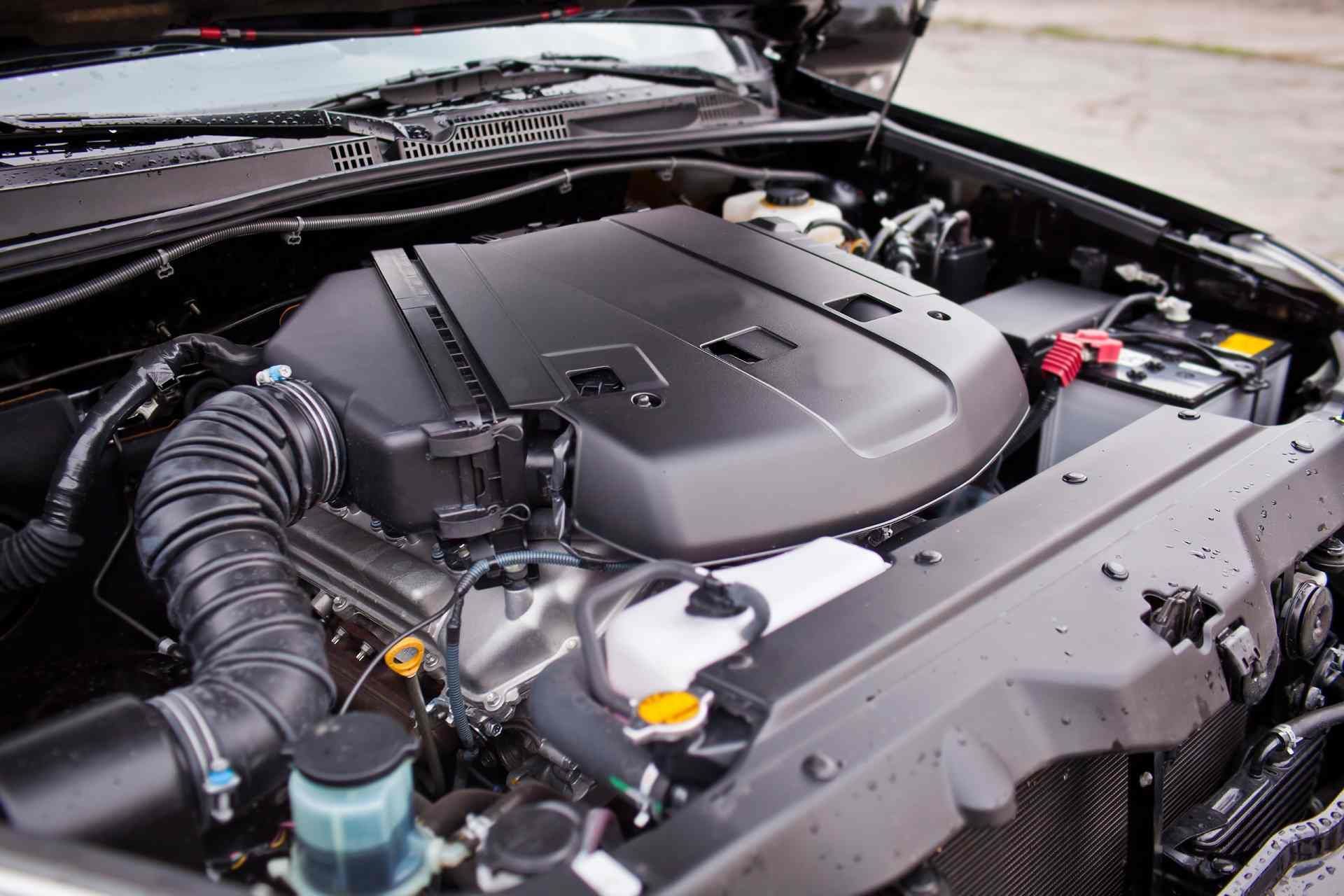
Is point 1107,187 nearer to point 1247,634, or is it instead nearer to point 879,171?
point 879,171

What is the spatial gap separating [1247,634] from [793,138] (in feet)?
4.59

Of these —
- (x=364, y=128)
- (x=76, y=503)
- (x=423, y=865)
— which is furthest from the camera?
(x=364, y=128)

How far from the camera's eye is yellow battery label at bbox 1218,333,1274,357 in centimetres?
193

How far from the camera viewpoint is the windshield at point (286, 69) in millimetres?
1670

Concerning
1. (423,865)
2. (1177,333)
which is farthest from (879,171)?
(423,865)

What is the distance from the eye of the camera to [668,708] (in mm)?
985

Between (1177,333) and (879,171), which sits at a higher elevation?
(879,171)

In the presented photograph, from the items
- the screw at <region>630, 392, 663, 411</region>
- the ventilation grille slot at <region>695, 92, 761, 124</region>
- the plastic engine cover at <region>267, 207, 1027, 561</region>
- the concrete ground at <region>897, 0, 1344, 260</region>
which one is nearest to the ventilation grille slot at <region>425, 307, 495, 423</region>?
the plastic engine cover at <region>267, 207, 1027, 561</region>

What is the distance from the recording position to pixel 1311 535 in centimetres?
144

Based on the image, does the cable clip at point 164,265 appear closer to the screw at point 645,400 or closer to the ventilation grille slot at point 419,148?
the ventilation grille slot at point 419,148

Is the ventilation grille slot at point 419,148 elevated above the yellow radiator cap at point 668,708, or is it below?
above

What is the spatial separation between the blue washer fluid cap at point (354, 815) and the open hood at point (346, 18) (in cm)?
101

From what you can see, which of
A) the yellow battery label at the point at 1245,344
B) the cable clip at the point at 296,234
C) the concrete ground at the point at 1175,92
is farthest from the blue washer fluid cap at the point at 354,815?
the concrete ground at the point at 1175,92

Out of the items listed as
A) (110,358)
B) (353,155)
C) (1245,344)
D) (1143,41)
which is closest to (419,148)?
(353,155)
